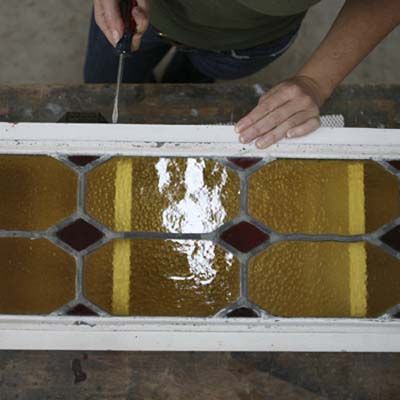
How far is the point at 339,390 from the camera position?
840 millimetres

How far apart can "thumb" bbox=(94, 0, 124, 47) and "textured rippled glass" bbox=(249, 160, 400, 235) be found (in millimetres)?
300

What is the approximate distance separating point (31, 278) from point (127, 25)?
1.30 ft

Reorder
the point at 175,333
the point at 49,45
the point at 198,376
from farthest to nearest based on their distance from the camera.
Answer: the point at 49,45 < the point at 198,376 < the point at 175,333

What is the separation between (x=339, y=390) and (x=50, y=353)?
0.47 metres

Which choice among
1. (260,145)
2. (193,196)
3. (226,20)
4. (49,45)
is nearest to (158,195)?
(193,196)

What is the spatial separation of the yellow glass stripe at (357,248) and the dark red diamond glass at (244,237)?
13 centimetres

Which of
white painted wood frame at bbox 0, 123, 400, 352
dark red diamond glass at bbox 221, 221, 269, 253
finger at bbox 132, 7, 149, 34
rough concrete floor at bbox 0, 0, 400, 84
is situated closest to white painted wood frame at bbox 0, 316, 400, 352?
white painted wood frame at bbox 0, 123, 400, 352

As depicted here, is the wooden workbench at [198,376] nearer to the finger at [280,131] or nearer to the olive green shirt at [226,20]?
the finger at [280,131]

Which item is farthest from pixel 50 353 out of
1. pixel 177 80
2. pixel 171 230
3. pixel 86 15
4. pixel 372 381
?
pixel 86 15

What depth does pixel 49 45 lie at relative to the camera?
1534mm

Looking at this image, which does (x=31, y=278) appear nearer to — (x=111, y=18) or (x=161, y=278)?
(x=161, y=278)

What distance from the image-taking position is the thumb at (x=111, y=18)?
781 mm

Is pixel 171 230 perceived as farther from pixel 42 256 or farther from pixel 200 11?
pixel 200 11

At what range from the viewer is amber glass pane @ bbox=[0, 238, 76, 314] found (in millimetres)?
725
